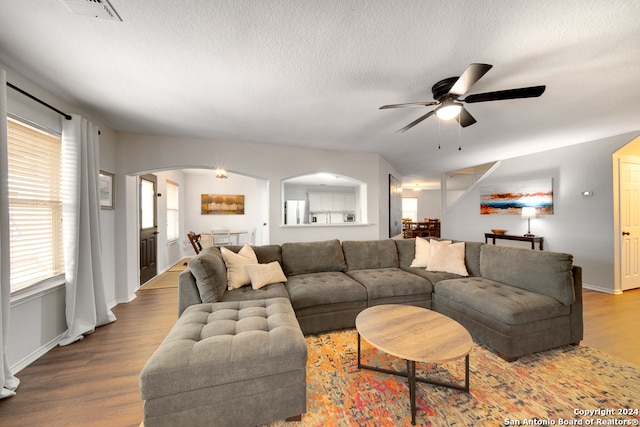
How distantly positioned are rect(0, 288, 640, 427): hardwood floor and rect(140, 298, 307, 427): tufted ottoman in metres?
0.52

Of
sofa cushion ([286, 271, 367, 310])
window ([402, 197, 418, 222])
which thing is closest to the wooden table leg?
sofa cushion ([286, 271, 367, 310])

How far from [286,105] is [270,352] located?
2.35 meters

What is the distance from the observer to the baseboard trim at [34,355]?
6.15 ft

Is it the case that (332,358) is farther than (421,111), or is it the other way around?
(421,111)

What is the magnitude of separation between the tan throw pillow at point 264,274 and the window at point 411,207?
9621 mm

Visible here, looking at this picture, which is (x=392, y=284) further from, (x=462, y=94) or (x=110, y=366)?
(x=110, y=366)

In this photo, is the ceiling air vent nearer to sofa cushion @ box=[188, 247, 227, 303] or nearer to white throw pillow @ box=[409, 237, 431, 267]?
sofa cushion @ box=[188, 247, 227, 303]

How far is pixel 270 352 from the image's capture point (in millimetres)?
1337

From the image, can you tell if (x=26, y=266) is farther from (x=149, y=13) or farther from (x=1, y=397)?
(x=149, y=13)

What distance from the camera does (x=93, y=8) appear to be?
134 cm

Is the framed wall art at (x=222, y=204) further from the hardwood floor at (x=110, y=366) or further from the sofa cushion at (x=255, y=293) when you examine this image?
the sofa cushion at (x=255, y=293)

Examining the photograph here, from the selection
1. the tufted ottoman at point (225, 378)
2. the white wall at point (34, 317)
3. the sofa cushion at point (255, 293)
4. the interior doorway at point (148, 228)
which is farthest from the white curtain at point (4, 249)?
the interior doorway at point (148, 228)

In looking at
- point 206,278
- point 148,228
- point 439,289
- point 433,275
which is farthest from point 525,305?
point 148,228

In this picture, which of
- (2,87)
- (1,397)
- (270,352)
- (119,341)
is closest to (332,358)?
(270,352)
